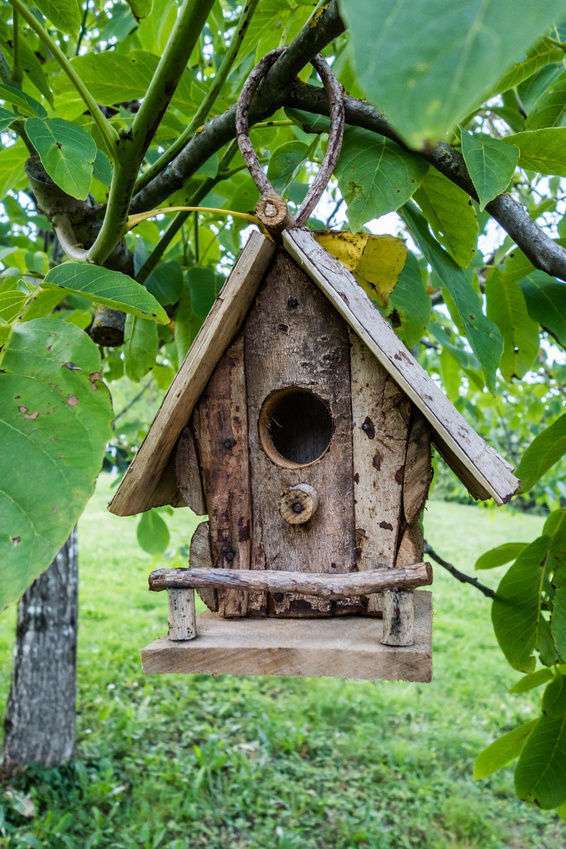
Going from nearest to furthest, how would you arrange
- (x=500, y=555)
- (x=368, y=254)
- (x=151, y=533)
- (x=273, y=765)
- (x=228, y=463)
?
(x=368, y=254) → (x=228, y=463) → (x=500, y=555) → (x=151, y=533) → (x=273, y=765)

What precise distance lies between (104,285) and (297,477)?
56 centimetres

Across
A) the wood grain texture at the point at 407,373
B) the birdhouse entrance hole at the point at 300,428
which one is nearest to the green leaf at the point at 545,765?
the wood grain texture at the point at 407,373

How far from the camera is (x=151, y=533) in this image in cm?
309

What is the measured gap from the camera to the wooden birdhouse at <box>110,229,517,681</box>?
1.22m

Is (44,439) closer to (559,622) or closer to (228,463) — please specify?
(228,463)

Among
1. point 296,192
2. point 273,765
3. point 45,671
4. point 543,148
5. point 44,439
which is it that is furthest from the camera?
point 273,765

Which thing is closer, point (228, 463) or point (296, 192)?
point (228, 463)

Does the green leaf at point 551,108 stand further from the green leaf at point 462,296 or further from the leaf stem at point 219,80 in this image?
the leaf stem at point 219,80

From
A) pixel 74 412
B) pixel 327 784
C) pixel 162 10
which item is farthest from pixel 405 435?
pixel 327 784

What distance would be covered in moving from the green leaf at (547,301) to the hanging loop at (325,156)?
1.91 ft

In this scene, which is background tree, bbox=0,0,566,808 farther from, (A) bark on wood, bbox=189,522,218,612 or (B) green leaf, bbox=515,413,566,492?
(A) bark on wood, bbox=189,522,218,612

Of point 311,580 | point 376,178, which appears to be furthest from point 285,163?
point 311,580

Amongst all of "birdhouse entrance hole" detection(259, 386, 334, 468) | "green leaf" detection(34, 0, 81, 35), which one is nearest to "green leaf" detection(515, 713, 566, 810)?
"birdhouse entrance hole" detection(259, 386, 334, 468)

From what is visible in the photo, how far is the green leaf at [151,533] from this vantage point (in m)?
3.08
